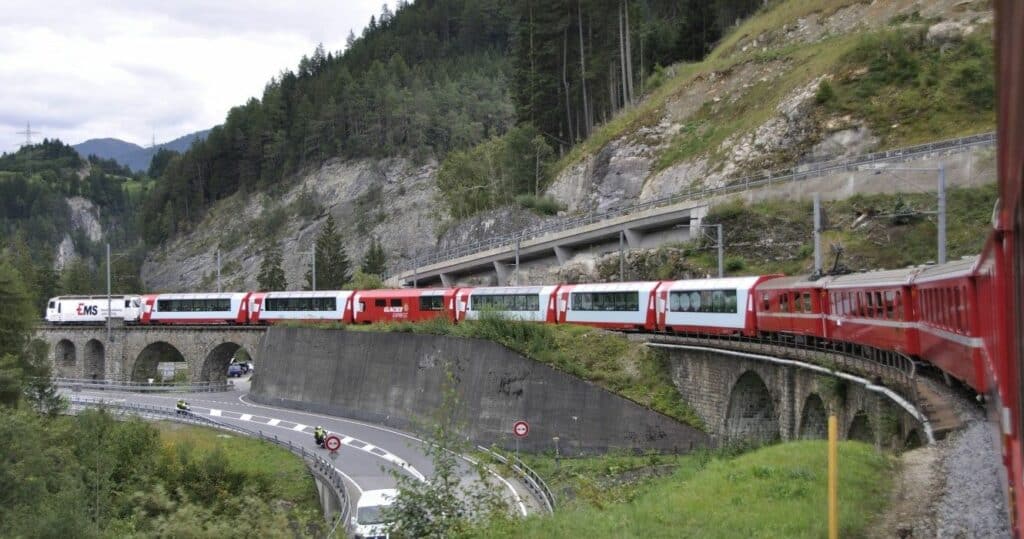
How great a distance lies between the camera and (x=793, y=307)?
92.3 feet

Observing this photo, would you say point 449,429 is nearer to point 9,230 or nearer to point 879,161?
point 879,161

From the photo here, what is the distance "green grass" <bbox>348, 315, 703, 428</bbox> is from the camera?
34.3 meters

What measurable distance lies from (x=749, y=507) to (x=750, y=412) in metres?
17.2

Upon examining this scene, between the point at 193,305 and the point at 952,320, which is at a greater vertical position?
the point at 193,305

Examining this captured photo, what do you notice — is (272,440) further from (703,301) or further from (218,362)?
(218,362)

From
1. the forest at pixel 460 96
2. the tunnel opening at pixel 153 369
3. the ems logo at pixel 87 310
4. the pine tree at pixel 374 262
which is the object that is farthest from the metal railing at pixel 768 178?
the ems logo at pixel 87 310

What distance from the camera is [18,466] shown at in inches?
910

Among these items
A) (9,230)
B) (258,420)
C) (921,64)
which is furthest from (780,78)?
(9,230)

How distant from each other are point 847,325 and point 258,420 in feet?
103

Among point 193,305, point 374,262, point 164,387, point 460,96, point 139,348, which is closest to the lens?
point 164,387

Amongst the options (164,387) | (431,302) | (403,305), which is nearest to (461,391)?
(431,302)

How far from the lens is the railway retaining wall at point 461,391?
111 ft

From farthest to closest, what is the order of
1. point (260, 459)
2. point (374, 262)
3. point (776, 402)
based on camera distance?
point (374, 262) < point (260, 459) < point (776, 402)

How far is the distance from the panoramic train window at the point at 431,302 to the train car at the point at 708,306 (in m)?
15.3
